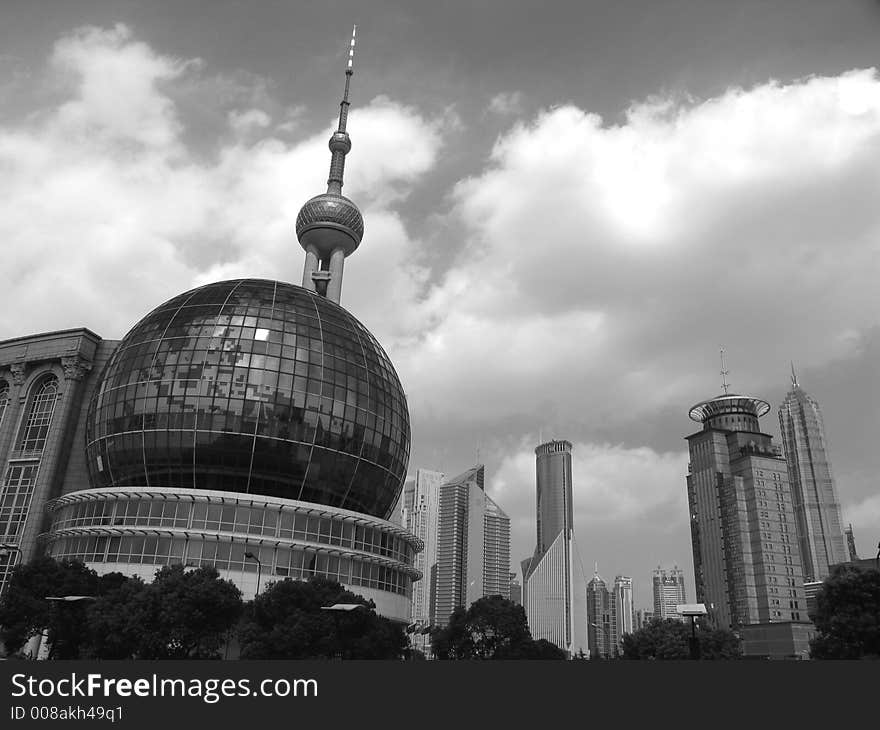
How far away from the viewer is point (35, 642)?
236 feet

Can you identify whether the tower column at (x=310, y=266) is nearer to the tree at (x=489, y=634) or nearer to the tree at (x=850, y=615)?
the tree at (x=489, y=634)

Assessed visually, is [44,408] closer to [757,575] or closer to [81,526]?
[81,526]

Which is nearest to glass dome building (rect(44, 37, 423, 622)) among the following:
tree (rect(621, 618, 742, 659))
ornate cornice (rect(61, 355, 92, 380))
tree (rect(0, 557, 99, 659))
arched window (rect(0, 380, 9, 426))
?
tree (rect(0, 557, 99, 659))

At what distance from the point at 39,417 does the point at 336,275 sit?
173 feet

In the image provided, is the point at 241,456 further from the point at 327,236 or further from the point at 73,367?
the point at 327,236

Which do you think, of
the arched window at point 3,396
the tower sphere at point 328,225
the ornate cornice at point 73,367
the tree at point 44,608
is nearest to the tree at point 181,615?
the tree at point 44,608

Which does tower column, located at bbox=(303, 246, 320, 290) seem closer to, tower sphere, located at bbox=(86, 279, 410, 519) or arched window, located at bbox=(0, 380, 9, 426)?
tower sphere, located at bbox=(86, 279, 410, 519)

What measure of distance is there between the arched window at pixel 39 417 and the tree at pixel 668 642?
8328 cm

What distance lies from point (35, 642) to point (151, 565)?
1770cm

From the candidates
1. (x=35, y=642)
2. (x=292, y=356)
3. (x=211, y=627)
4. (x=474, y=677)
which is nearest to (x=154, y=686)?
(x=474, y=677)

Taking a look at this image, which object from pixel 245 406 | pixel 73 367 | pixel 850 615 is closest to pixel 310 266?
Answer: pixel 73 367

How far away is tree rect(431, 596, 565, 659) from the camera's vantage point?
75688 millimetres

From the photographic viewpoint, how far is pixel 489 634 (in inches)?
3056

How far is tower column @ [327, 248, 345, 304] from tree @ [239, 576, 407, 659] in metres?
71.8
